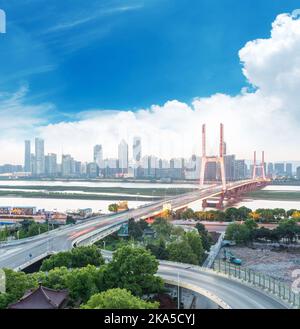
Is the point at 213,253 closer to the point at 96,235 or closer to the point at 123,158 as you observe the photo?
the point at 96,235

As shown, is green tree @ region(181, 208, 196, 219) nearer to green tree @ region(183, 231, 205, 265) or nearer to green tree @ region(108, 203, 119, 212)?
green tree @ region(108, 203, 119, 212)

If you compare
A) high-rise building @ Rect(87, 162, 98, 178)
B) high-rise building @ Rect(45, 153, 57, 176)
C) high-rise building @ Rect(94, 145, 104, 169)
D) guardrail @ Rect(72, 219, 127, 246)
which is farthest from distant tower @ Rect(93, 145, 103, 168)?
guardrail @ Rect(72, 219, 127, 246)

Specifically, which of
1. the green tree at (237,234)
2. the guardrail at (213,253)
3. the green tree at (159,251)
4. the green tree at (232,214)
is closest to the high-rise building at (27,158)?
the green tree at (159,251)

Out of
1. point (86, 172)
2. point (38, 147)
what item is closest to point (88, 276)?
point (86, 172)

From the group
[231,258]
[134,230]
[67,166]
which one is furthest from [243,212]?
[67,166]

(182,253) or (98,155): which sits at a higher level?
(98,155)
